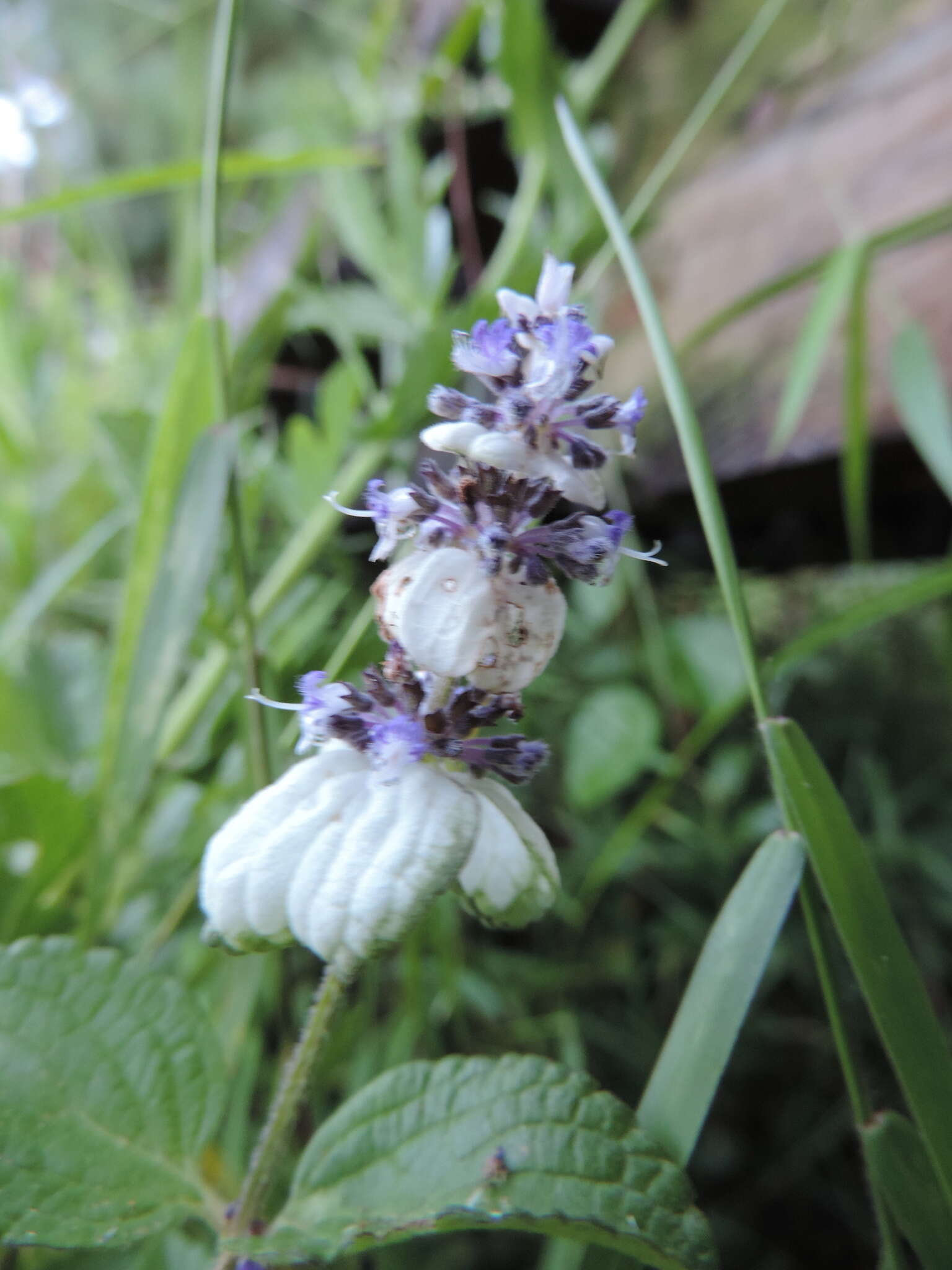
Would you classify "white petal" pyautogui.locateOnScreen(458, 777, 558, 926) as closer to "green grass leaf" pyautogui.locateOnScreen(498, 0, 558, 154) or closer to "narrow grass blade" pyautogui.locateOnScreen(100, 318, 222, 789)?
"narrow grass blade" pyautogui.locateOnScreen(100, 318, 222, 789)

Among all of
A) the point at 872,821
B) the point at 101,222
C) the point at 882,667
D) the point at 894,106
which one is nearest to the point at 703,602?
the point at 882,667

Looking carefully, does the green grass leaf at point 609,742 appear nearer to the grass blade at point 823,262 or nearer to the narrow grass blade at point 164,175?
the grass blade at point 823,262

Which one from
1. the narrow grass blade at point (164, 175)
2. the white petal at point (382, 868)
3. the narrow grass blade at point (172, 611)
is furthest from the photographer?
the narrow grass blade at point (164, 175)

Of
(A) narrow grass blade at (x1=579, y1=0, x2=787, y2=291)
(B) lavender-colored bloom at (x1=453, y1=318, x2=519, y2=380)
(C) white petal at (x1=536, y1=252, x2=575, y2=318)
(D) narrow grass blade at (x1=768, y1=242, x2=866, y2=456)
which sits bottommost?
(B) lavender-colored bloom at (x1=453, y1=318, x2=519, y2=380)

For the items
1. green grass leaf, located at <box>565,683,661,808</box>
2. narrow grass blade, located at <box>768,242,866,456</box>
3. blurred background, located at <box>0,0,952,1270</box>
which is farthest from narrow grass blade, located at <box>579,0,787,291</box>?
green grass leaf, located at <box>565,683,661,808</box>

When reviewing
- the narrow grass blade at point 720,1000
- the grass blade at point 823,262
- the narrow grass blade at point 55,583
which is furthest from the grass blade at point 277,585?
the narrow grass blade at point 720,1000

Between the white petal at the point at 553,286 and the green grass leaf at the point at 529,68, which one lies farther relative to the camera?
the green grass leaf at the point at 529,68
